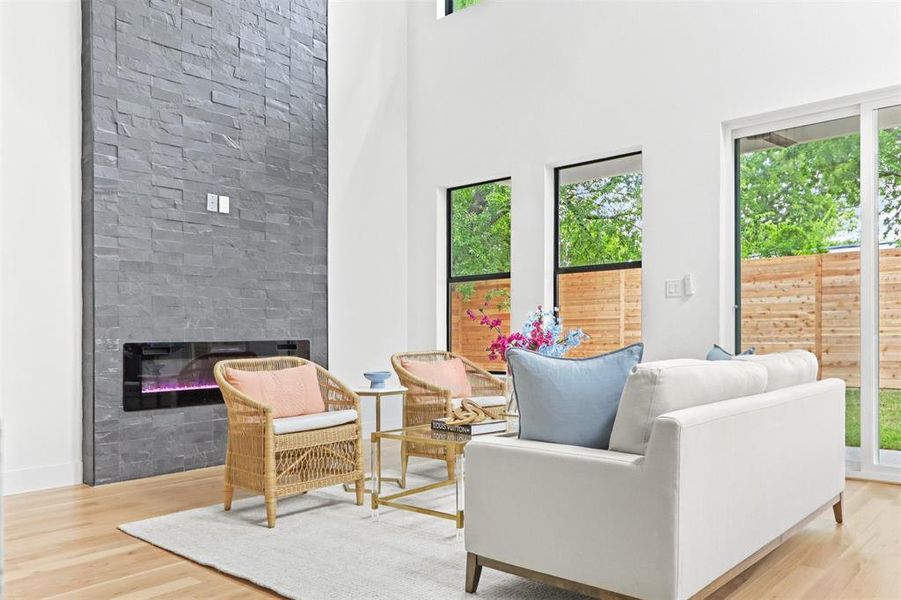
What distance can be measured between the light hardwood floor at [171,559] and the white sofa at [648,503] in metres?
0.19

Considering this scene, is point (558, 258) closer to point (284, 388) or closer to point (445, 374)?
point (445, 374)

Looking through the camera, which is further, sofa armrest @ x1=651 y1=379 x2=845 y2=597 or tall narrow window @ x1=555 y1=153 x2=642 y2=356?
tall narrow window @ x1=555 y1=153 x2=642 y2=356

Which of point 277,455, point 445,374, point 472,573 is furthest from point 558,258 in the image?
point 472,573

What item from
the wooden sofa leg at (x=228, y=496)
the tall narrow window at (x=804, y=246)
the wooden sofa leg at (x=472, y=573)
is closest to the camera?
the wooden sofa leg at (x=472, y=573)

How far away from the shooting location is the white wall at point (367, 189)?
6.00 meters

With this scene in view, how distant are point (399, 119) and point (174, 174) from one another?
245 cm

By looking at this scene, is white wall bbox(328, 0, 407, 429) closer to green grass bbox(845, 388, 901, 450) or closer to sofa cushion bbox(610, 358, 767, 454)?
green grass bbox(845, 388, 901, 450)

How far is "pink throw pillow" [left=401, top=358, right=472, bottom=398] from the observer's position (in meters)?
4.61

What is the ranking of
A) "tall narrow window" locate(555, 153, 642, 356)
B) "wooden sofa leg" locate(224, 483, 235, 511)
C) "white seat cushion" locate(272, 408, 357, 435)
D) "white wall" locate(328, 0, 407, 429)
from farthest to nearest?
"white wall" locate(328, 0, 407, 429) < "tall narrow window" locate(555, 153, 642, 356) < "wooden sofa leg" locate(224, 483, 235, 511) < "white seat cushion" locate(272, 408, 357, 435)

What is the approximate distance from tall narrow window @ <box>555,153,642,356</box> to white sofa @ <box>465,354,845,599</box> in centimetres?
276

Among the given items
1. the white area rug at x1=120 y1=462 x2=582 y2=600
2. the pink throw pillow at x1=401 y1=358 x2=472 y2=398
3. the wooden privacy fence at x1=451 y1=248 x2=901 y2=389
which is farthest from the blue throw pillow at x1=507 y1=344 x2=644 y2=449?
the wooden privacy fence at x1=451 y1=248 x2=901 y2=389

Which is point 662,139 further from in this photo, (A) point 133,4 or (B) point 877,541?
(A) point 133,4

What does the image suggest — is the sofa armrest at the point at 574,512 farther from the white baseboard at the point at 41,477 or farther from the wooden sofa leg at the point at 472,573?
the white baseboard at the point at 41,477

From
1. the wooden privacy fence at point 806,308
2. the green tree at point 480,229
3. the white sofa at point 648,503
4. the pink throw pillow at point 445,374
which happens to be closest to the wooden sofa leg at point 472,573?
the white sofa at point 648,503
